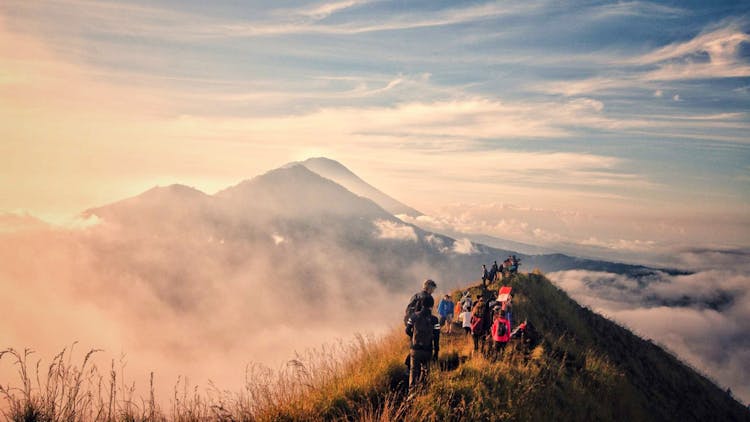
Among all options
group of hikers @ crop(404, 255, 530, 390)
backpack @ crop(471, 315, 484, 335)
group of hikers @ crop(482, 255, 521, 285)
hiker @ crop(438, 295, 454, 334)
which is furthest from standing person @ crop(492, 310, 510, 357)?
group of hikers @ crop(482, 255, 521, 285)

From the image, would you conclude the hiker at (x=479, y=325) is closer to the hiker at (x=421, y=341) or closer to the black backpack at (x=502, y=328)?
the black backpack at (x=502, y=328)

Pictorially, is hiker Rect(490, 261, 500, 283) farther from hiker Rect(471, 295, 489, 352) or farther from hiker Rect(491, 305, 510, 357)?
hiker Rect(491, 305, 510, 357)

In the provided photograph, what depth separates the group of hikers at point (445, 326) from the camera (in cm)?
795

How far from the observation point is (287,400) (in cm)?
645

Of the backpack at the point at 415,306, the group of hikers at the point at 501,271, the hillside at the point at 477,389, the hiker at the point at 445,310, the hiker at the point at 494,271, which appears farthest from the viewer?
the hiker at the point at 494,271

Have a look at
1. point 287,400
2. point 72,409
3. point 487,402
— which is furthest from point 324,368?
point 72,409

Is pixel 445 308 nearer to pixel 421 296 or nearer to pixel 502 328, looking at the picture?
pixel 502 328

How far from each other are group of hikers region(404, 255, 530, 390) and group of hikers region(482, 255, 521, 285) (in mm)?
4430

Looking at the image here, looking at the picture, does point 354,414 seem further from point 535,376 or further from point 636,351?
point 636,351

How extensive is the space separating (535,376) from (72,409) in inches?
338

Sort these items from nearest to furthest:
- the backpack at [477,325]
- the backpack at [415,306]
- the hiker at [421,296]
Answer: the hiker at [421,296]
the backpack at [415,306]
the backpack at [477,325]

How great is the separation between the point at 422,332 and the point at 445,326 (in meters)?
8.28

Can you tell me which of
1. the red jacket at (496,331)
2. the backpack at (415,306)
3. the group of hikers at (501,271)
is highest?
the backpack at (415,306)

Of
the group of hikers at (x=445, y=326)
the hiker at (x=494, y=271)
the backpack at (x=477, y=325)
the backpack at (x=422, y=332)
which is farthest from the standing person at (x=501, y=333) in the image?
the hiker at (x=494, y=271)
